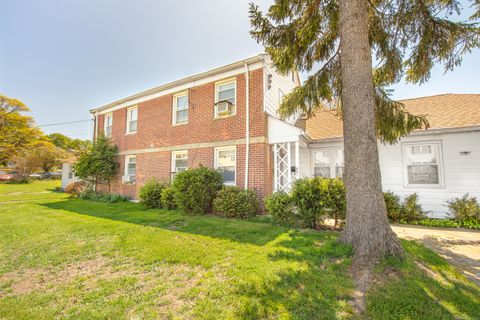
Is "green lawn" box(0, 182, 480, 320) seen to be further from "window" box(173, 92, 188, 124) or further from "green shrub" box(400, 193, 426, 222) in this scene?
"window" box(173, 92, 188, 124)

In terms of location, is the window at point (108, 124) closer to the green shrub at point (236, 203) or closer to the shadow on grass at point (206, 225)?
the shadow on grass at point (206, 225)

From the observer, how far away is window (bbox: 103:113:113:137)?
1389cm

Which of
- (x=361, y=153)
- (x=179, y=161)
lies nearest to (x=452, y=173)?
(x=361, y=153)

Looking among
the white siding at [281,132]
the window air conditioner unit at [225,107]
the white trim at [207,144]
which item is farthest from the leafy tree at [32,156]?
the white siding at [281,132]

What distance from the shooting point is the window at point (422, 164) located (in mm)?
7760

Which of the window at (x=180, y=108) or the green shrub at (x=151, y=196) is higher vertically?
the window at (x=180, y=108)

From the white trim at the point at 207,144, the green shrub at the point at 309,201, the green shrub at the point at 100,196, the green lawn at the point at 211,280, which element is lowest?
the green lawn at the point at 211,280

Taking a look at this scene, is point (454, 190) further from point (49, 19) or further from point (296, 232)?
A: point (49, 19)

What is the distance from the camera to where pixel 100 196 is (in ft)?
40.7

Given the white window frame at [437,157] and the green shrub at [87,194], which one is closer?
the white window frame at [437,157]

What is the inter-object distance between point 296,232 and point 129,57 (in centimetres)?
1318

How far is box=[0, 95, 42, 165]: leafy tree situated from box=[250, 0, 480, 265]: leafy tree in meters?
39.2

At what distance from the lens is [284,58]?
572 cm

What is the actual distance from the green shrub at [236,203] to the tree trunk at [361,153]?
140 inches
